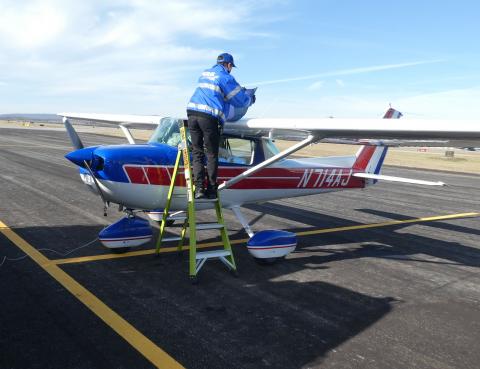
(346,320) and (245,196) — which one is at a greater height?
(245,196)

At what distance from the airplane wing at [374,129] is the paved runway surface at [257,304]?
1.84 meters

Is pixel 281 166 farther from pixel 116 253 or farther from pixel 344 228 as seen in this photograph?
pixel 116 253

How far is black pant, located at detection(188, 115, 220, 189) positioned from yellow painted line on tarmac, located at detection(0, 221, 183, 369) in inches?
73.6

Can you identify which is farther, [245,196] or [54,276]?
[245,196]

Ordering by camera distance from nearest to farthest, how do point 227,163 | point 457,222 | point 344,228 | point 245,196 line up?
point 227,163 < point 245,196 < point 344,228 < point 457,222

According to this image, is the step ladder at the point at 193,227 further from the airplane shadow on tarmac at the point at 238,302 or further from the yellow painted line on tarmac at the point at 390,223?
the yellow painted line on tarmac at the point at 390,223

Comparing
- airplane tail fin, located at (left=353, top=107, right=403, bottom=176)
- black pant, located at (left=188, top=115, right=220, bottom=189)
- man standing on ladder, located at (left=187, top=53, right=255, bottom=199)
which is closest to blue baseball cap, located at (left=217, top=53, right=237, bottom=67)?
man standing on ladder, located at (left=187, top=53, right=255, bottom=199)

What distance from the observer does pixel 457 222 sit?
9367 millimetres

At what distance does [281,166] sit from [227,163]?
121cm

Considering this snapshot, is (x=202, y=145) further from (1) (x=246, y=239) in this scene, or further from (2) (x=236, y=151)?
(1) (x=246, y=239)

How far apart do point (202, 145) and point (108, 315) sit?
7.80ft

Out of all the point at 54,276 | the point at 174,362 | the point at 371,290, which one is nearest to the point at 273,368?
the point at 174,362

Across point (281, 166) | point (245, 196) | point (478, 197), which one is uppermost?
point (281, 166)

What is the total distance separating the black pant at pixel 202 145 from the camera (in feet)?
16.5
